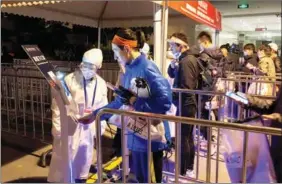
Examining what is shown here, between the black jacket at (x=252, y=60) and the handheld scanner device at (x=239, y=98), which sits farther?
the black jacket at (x=252, y=60)

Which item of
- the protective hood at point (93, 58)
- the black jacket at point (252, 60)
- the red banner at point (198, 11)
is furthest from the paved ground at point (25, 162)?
the black jacket at point (252, 60)

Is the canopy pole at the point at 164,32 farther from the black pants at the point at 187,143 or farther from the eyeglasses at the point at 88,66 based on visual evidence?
the eyeglasses at the point at 88,66

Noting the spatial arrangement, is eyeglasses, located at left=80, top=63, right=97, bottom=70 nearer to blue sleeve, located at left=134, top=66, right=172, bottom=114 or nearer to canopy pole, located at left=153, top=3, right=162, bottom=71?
blue sleeve, located at left=134, top=66, right=172, bottom=114

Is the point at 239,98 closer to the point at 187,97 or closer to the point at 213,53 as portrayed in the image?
the point at 187,97

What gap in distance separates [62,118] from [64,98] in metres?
0.33

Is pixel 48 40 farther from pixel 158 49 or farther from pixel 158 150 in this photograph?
pixel 158 150

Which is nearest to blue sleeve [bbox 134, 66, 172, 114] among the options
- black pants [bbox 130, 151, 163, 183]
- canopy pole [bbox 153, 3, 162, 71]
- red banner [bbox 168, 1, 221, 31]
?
black pants [bbox 130, 151, 163, 183]

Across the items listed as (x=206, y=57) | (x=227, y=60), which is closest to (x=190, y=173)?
(x=206, y=57)

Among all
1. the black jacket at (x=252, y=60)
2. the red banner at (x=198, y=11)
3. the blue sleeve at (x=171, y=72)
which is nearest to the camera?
the blue sleeve at (x=171, y=72)

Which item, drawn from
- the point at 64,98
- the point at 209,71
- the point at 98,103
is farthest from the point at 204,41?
the point at 64,98

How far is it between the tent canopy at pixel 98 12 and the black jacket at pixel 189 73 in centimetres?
285

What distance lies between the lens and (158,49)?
434 centimetres

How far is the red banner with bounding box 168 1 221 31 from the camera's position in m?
4.65

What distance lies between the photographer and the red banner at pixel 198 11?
15.2 ft
